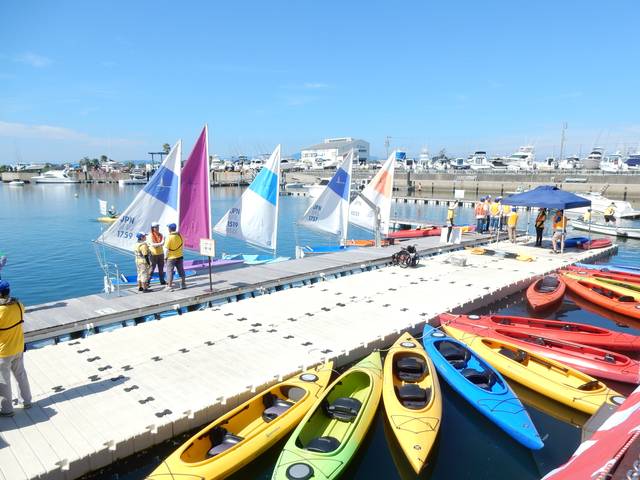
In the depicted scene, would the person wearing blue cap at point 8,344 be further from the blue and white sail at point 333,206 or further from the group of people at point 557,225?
the group of people at point 557,225

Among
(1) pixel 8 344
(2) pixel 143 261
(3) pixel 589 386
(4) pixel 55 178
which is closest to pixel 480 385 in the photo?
(3) pixel 589 386

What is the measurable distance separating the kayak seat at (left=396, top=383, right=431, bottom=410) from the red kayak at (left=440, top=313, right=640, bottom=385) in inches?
170

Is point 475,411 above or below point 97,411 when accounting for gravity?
below

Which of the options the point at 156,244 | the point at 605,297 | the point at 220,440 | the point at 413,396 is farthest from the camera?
the point at 605,297

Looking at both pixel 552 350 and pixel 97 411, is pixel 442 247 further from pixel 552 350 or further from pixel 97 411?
pixel 97 411

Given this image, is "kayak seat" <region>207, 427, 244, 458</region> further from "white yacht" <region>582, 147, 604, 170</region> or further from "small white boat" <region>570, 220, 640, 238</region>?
"white yacht" <region>582, 147, 604, 170</region>

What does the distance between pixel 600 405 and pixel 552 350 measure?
8.91ft

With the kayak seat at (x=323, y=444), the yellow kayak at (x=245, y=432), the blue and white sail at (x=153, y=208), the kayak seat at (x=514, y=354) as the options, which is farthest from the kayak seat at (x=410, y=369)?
the blue and white sail at (x=153, y=208)

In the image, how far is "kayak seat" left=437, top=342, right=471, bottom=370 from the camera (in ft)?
35.0

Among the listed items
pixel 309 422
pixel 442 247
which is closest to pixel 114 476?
pixel 309 422

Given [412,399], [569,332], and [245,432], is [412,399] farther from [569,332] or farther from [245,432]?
[569,332]

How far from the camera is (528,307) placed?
17.0 meters

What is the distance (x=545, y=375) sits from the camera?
1017cm

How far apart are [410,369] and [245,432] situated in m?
4.29
